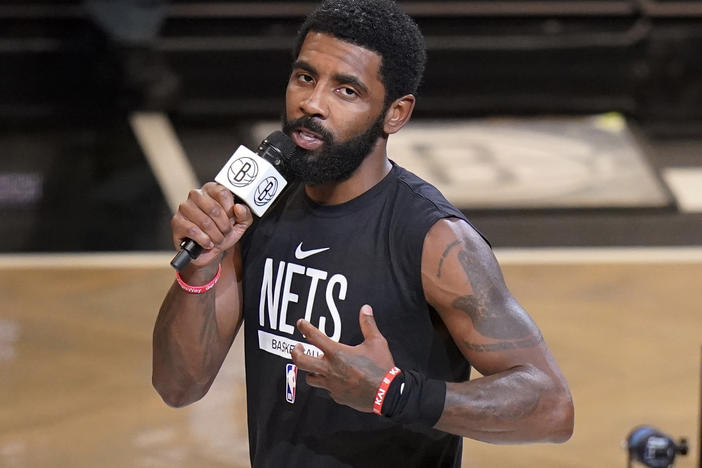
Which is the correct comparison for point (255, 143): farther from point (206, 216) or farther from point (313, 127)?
point (206, 216)

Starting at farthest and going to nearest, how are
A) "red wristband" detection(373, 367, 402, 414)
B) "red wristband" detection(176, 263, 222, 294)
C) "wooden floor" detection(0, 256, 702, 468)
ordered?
1. "wooden floor" detection(0, 256, 702, 468)
2. "red wristband" detection(176, 263, 222, 294)
3. "red wristband" detection(373, 367, 402, 414)

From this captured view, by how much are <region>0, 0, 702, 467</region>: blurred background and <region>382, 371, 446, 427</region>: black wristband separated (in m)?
2.43

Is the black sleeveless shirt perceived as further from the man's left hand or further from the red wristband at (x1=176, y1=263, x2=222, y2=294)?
the man's left hand

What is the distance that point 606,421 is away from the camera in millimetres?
4633

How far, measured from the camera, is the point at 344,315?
2223 mm

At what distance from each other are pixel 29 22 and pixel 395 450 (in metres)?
6.92

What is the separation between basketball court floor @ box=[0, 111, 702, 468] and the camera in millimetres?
4426

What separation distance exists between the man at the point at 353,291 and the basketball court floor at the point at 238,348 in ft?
6.78

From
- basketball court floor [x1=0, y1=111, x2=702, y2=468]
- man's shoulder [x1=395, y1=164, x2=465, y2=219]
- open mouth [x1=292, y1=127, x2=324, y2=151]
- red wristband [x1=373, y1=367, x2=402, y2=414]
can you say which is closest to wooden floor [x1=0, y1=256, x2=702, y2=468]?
basketball court floor [x1=0, y1=111, x2=702, y2=468]

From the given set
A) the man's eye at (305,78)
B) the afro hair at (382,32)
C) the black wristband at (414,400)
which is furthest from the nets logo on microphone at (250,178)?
the black wristband at (414,400)

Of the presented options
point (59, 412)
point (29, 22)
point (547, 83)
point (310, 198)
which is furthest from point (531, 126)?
point (310, 198)

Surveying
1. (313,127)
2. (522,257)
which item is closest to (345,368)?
(313,127)

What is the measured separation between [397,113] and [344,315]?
43 centimetres

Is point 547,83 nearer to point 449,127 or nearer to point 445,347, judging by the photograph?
point 449,127
